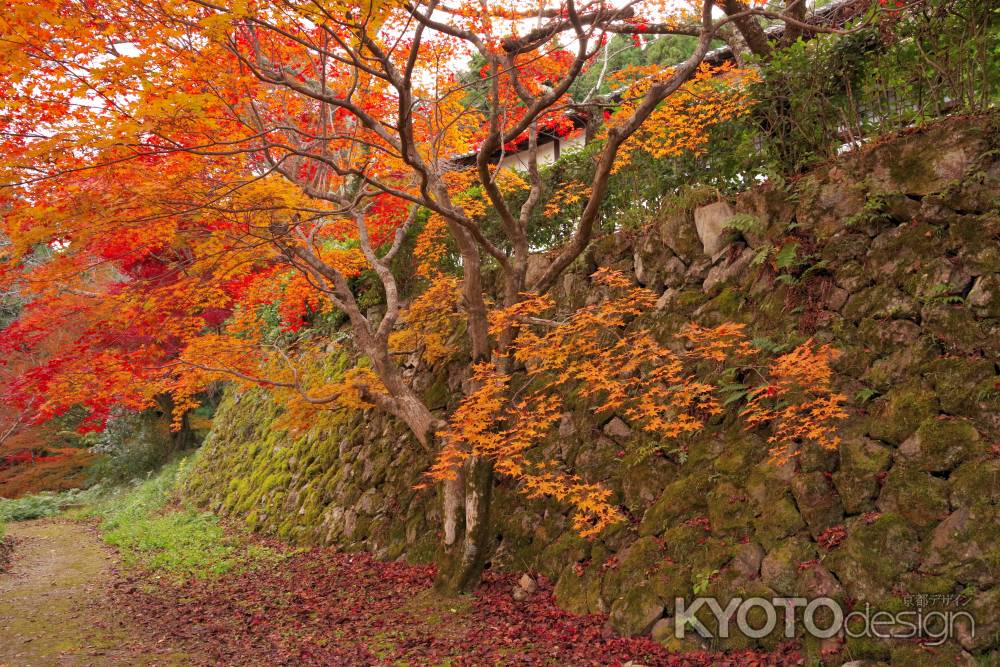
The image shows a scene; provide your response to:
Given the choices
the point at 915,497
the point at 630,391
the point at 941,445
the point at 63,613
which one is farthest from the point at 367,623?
the point at 941,445

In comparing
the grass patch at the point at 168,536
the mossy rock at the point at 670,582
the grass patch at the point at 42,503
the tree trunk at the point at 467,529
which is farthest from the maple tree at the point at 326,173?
the grass patch at the point at 42,503

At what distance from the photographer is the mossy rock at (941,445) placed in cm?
464

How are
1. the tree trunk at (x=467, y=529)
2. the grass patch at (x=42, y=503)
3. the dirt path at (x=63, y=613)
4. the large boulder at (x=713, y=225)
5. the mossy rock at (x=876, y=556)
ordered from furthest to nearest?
the grass patch at (x=42, y=503) < the tree trunk at (x=467, y=529) < the large boulder at (x=713, y=225) < the dirt path at (x=63, y=613) < the mossy rock at (x=876, y=556)

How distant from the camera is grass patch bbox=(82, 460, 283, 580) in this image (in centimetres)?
1065

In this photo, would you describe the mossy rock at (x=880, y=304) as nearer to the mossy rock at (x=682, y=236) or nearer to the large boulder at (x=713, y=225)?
the large boulder at (x=713, y=225)

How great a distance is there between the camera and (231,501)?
576 inches

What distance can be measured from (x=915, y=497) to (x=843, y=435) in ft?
2.50

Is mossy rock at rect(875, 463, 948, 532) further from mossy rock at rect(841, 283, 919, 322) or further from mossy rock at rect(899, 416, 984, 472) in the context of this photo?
mossy rock at rect(841, 283, 919, 322)

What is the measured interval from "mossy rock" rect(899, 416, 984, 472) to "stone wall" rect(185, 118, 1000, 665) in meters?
0.01

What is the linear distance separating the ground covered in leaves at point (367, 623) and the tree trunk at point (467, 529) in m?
0.23

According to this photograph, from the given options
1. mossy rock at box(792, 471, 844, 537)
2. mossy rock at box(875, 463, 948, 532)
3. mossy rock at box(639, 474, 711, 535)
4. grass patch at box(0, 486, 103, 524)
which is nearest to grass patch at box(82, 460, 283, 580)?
grass patch at box(0, 486, 103, 524)

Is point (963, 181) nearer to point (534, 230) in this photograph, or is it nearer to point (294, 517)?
point (534, 230)

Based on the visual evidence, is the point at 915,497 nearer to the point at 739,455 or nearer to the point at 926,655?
the point at 926,655

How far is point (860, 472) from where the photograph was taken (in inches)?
200
